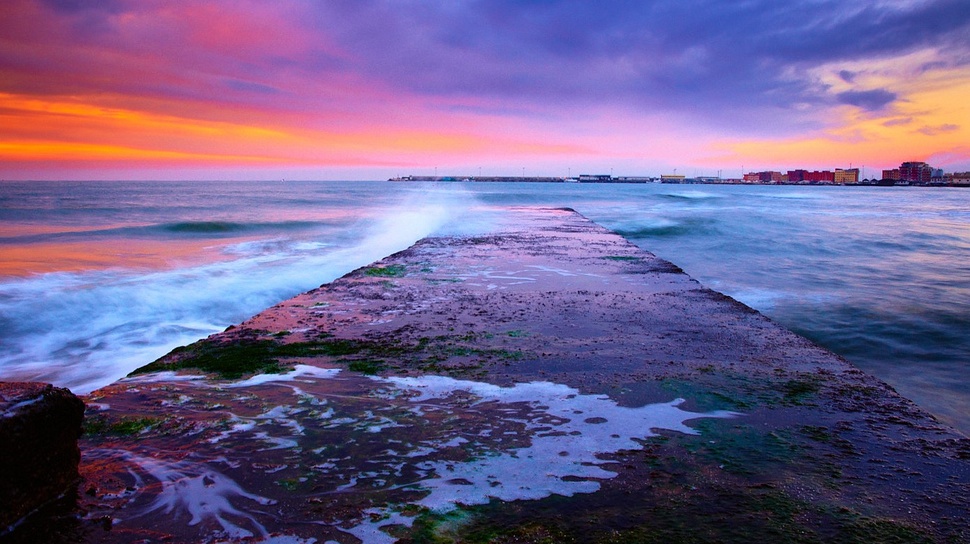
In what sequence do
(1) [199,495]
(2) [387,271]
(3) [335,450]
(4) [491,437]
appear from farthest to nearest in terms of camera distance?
(2) [387,271], (4) [491,437], (3) [335,450], (1) [199,495]

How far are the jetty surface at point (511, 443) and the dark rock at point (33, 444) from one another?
3.9 inches

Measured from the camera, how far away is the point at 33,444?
166 cm

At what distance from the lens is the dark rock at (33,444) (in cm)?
159

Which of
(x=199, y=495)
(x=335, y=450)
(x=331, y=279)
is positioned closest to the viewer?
(x=199, y=495)

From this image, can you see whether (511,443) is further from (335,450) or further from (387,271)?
(387,271)

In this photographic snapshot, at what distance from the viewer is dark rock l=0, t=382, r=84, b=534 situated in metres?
1.59

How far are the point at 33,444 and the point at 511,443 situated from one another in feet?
5.40

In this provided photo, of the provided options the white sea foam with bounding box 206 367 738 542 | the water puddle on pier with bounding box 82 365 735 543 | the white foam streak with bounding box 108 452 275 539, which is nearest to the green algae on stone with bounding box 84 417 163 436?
the water puddle on pier with bounding box 82 365 735 543

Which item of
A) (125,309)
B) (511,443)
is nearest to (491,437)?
(511,443)

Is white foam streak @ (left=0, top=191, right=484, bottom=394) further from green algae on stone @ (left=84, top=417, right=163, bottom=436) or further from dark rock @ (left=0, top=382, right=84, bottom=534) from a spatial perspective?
dark rock @ (left=0, top=382, right=84, bottom=534)

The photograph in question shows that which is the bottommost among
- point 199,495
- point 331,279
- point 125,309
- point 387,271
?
point 125,309

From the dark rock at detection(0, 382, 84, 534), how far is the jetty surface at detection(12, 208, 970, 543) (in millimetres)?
100

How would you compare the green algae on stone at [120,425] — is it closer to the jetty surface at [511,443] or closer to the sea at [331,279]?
the jetty surface at [511,443]

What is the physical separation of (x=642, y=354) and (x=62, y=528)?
3028 mm
